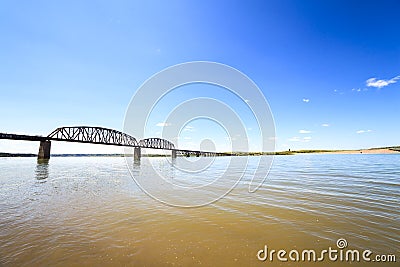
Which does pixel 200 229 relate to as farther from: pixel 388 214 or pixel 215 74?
pixel 215 74

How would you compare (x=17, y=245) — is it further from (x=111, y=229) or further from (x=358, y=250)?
(x=358, y=250)

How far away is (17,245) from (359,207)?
1289cm

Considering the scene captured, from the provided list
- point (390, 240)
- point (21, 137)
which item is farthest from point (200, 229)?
point (21, 137)

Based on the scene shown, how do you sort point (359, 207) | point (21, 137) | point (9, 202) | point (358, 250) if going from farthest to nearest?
point (21, 137) → point (9, 202) → point (359, 207) → point (358, 250)

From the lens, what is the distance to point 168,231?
6.54m

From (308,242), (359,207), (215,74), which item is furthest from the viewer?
(215,74)

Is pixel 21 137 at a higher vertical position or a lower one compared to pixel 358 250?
higher

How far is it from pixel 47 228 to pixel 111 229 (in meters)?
2.19

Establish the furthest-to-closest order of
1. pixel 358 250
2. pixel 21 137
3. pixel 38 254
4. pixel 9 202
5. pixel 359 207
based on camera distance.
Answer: pixel 21 137, pixel 9 202, pixel 359 207, pixel 358 250, pixel 38 254

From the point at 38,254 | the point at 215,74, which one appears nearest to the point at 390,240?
the point at 38,254

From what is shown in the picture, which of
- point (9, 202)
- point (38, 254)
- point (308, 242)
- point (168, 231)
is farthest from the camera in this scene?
point (9, 202)

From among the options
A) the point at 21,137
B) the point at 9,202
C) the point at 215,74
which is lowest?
the point at 9,202

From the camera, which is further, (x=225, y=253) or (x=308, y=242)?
(x=308, y=242)

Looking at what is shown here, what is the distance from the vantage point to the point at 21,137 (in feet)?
230
